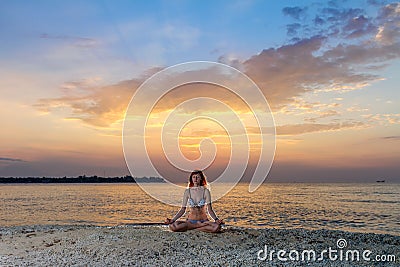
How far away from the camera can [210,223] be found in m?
12.6

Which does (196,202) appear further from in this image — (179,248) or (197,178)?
(179,248)

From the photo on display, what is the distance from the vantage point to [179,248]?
35.1ft

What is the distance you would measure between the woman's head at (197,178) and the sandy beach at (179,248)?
148cm

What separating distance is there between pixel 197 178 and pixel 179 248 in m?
2.61

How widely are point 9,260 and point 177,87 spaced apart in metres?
7.41

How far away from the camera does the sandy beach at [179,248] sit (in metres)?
9.71

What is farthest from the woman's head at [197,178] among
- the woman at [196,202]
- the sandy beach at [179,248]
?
the sandy beach at [179,248]

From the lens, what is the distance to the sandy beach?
31.9 ft

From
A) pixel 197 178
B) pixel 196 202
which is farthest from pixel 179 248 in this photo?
pixel 197 178

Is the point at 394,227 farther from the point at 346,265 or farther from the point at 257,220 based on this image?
the point at 346,265

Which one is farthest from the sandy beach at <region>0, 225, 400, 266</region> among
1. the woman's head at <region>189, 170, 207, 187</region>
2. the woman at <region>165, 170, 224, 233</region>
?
the woman's head at <region>189, 170, 207, 187</region>

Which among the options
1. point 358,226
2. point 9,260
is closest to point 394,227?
point 358,226

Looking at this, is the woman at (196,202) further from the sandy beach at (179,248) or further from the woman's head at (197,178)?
the sandy beach at (179,248)

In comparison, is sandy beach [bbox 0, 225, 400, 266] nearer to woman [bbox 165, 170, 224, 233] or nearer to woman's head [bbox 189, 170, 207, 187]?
woman [bbox 165, 170, 224, 233]
